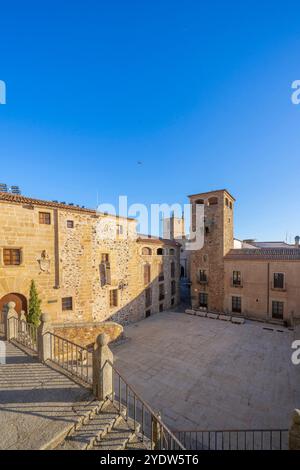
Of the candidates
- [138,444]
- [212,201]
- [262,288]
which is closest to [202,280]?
[262,288]

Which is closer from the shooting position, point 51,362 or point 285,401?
point 51,362

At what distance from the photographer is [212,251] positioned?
23156 millimetres

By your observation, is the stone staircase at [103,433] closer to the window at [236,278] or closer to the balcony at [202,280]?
the window at [236,278]

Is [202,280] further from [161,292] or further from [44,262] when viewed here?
[44,262]

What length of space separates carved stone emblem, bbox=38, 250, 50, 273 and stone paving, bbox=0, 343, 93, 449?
8116 millimetres

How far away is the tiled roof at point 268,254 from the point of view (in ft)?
63.0

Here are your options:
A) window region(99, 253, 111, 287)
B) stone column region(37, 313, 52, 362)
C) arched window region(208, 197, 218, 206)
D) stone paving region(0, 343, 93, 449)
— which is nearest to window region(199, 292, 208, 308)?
arched window region(208, 197, 218, 206)

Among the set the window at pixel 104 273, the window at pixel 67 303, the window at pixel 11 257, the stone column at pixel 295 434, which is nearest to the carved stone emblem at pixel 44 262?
the window at pixel 11 257

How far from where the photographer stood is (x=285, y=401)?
911 centimetres

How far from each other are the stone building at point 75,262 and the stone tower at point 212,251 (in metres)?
5.12

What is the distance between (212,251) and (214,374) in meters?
13.7
